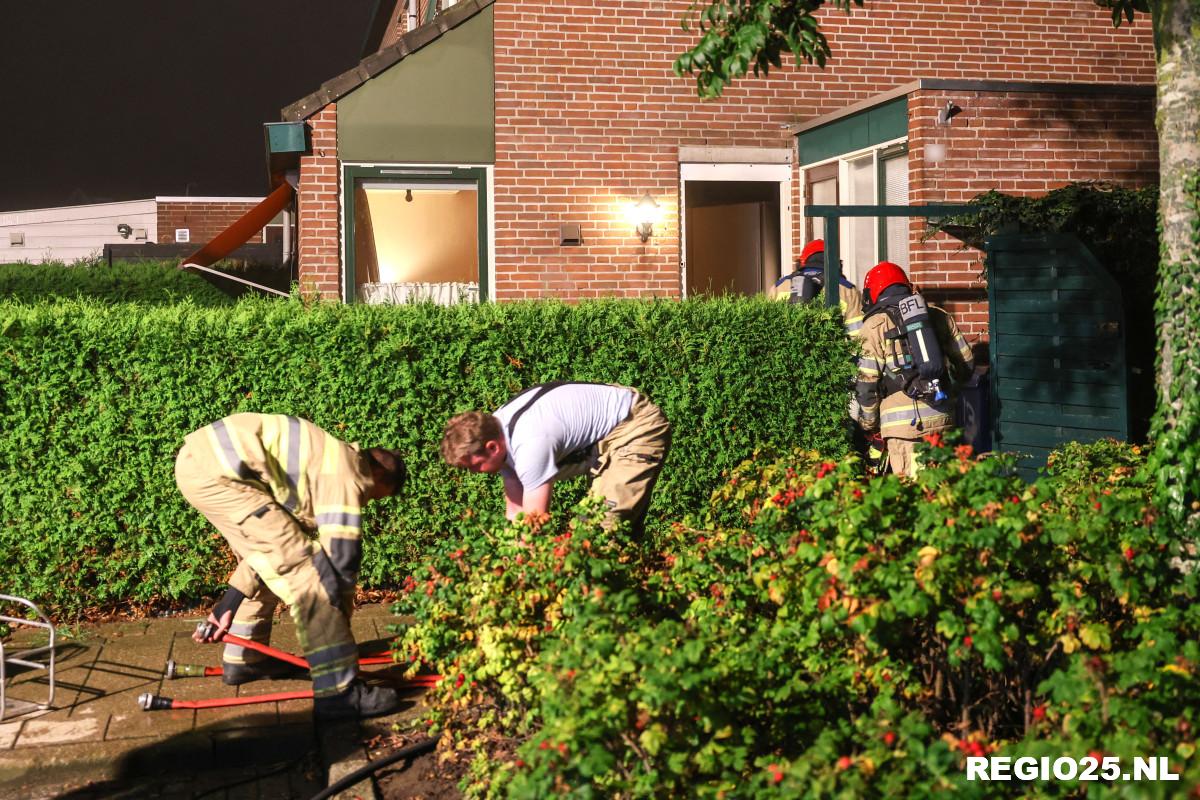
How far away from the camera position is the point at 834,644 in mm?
4043

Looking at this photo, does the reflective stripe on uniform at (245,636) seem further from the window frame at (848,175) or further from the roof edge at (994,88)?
the roof edge at (994,88)

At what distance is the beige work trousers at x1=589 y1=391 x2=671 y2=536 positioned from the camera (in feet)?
19.4

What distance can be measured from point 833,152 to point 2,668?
30.5 feet

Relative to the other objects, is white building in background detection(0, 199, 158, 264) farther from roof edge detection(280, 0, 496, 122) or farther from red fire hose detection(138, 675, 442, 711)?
red fire hose detection(138, 675, 442, 711)

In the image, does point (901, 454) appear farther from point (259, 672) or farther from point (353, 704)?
point (259, 672)

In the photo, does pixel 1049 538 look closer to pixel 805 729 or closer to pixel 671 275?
pixel 805 729

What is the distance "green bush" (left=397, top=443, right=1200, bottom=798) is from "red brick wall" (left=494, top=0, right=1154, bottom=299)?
770 centimetres

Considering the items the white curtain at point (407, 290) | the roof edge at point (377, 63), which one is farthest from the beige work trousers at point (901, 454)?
the roof edge at point (377, 63)

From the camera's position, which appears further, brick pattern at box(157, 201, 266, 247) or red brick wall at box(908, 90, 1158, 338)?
brick pattern at box(157, 201, 266, 247)

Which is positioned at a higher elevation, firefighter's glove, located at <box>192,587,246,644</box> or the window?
the window

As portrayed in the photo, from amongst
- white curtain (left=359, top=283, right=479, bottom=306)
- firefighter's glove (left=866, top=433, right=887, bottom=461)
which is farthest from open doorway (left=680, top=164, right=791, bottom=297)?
firefighter's glove (left=866, top=433, right=887, bottom=461)

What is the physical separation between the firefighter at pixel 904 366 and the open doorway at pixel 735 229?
4.96 m

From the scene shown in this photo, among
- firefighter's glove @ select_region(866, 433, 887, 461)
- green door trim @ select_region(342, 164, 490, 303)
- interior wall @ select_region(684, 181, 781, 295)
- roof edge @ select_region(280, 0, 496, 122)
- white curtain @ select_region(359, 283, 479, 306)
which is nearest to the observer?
firefighter's glove @ select_region(866, 433, 887, 461)

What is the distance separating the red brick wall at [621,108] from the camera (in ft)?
40.0
